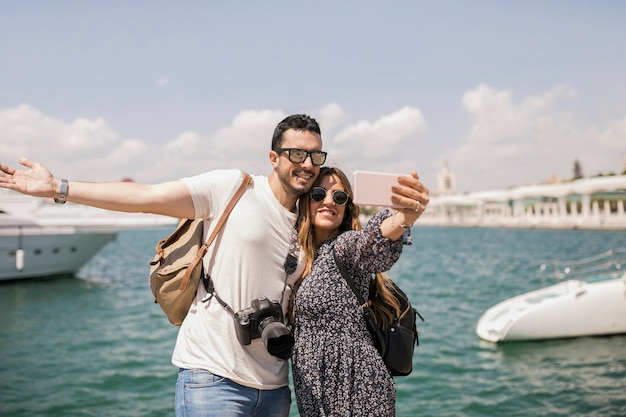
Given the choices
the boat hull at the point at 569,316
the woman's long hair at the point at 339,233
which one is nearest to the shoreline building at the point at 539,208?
the boat hull at the point at 569,316

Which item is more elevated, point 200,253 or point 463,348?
point 200,253

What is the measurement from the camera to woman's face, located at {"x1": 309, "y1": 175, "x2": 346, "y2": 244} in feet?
8.51

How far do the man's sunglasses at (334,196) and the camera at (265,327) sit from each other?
0.56 metres

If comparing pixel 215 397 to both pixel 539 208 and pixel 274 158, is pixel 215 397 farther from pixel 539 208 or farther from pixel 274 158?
pixel 539 208

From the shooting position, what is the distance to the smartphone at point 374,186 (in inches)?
86.2

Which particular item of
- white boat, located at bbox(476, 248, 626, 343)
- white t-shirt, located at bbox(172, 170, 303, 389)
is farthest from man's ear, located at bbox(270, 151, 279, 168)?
white boat, located at bbox(476, 248, 626, 343)

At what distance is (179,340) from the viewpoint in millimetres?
2670

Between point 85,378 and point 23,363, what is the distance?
1.91 m

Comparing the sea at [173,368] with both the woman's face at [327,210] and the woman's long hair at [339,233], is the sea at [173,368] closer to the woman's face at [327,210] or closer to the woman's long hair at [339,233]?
the woman's long hair at [339,233]

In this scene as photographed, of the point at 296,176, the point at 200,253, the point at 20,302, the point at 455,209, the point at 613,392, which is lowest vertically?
the point at 613,392

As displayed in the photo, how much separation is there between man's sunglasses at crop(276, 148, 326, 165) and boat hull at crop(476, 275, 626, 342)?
9.90 m

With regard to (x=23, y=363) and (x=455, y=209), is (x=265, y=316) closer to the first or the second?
(x=23, y=363)

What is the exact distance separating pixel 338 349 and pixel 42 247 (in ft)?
81.0

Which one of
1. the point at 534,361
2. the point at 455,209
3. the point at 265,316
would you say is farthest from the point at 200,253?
the point at 455,209
